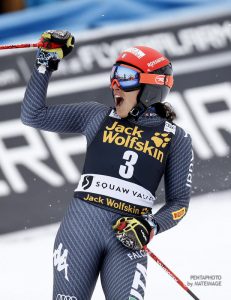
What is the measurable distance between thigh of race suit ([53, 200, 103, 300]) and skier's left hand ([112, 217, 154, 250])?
5.2 inches

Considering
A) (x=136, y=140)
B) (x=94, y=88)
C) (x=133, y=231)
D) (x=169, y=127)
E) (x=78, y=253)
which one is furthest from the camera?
(x=94, y=88)

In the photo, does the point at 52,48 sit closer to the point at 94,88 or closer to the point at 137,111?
the point at 137,111

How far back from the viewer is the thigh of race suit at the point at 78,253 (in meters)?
4.26

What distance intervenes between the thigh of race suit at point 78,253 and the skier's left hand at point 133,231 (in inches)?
5.2

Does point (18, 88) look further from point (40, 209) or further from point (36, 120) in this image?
point (36, 120)

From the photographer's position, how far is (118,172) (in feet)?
14.4

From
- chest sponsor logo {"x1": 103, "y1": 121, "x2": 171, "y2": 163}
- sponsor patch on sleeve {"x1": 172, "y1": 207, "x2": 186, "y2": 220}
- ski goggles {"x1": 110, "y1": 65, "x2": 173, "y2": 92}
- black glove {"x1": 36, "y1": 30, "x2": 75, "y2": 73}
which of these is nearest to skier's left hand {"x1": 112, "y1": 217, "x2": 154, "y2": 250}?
sponsor patch on sleeve {"x1": 172, "y1": 207, "x2": 186, "y2": 220}

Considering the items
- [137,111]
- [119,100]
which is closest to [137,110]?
[137,111]

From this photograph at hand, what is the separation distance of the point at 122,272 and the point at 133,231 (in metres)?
0.21

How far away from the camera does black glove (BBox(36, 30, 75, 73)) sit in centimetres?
448

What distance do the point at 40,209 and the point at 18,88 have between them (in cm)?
103

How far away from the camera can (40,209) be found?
7.09 meters

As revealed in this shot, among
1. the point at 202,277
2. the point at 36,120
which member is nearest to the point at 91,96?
the point at 202,277

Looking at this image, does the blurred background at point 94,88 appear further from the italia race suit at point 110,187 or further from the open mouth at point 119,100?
the open mouth at point 119,100
